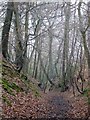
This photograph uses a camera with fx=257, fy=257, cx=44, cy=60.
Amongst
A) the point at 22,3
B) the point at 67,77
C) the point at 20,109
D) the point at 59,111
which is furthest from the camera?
the point at 67,77

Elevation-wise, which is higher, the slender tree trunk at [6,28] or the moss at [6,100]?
the slender tree trunk at [6,28]

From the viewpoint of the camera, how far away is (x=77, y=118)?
35.4 feet

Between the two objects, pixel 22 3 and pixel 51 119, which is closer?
pixel 51 119

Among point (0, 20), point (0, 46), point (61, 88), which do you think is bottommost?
point (61, 88)

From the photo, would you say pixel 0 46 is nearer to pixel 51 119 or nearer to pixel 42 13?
pixel 42 13

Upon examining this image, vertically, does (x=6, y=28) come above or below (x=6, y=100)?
above

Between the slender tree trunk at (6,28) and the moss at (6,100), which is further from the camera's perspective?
the slender tree trunk at (6,28)

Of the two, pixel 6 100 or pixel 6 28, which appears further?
pixel 6 28

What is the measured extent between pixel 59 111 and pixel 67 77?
12479mm

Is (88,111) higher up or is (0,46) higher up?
(0,46)

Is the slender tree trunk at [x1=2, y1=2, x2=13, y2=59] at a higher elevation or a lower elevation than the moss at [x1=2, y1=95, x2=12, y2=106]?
higher

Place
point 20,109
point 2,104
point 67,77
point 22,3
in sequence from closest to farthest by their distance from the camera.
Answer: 1. point 2,104
2. point 20,109
3. point 22,3
4. point 67,77

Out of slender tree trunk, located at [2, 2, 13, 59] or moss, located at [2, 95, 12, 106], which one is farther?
slender tree trunk, located at [2, 2, 13, 59]

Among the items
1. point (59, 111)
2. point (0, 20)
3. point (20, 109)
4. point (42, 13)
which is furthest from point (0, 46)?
point (20, 109)
